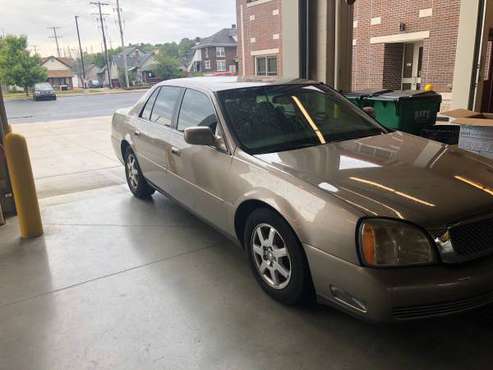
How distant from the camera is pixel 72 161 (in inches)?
313

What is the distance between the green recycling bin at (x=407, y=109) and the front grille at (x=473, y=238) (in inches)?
180

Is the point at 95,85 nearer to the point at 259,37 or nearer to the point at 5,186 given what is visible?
the point at 259,37

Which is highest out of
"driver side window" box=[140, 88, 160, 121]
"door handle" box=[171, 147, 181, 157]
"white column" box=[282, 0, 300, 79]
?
"white column" box=[282, 0, 300, 79]

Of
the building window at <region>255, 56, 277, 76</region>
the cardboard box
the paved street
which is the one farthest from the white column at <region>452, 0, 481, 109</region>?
the paved street

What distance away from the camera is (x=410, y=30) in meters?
16.0

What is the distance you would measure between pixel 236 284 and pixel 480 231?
66.6 inches

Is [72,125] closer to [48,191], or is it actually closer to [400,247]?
[48,191]

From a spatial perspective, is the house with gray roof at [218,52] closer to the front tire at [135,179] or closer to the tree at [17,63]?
the tree at [17,63]

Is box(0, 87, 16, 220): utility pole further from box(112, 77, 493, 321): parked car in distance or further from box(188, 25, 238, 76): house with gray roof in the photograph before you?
box(188, 25, 238, 76): house with gray roof

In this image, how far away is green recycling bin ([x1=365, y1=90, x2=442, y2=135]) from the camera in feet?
21.4

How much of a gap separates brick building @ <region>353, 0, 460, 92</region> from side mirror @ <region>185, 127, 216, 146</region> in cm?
1420

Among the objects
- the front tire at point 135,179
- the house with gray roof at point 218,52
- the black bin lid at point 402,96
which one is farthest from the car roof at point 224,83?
the house with gray roof at point 218,52

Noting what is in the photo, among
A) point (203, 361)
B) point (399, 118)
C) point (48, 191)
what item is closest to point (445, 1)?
point (399, 118)

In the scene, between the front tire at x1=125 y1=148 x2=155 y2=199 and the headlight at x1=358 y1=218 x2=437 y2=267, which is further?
the front tire at x1=125 y1=148 x2=155 y2=199
